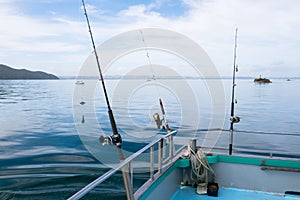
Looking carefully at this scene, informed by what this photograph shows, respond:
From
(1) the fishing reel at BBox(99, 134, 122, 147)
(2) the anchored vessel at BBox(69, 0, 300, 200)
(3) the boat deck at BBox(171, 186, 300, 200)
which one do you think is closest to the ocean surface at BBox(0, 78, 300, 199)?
(2) the anchored vessel at BBox(69, 0, 300, 200)

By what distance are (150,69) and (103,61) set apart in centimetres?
175

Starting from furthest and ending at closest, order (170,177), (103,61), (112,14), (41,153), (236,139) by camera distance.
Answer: (236,139), (41,153), (112,14), (170,177), (103,61)

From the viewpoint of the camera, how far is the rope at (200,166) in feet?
12.7

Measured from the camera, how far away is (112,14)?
6.07 m

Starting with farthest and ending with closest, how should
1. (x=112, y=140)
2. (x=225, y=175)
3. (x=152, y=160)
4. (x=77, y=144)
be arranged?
(x=77, y=144), (x=225, y=175), (x=152, y=160), (x=112, y=140)

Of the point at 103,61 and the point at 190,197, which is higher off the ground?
the point at 103,61

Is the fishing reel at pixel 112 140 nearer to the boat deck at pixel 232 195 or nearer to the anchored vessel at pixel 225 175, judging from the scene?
the anchored vessel at pixel 225 175

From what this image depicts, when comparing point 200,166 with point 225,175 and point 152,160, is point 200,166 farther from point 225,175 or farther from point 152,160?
point 152,160

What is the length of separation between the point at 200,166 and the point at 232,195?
58 centimetres

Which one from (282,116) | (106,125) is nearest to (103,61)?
(106,125)

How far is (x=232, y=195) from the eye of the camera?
12.6 feet

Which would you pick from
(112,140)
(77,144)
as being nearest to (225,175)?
(112,140)

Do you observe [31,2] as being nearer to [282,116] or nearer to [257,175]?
[257,175]

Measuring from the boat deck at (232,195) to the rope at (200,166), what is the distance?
21 centimetres
